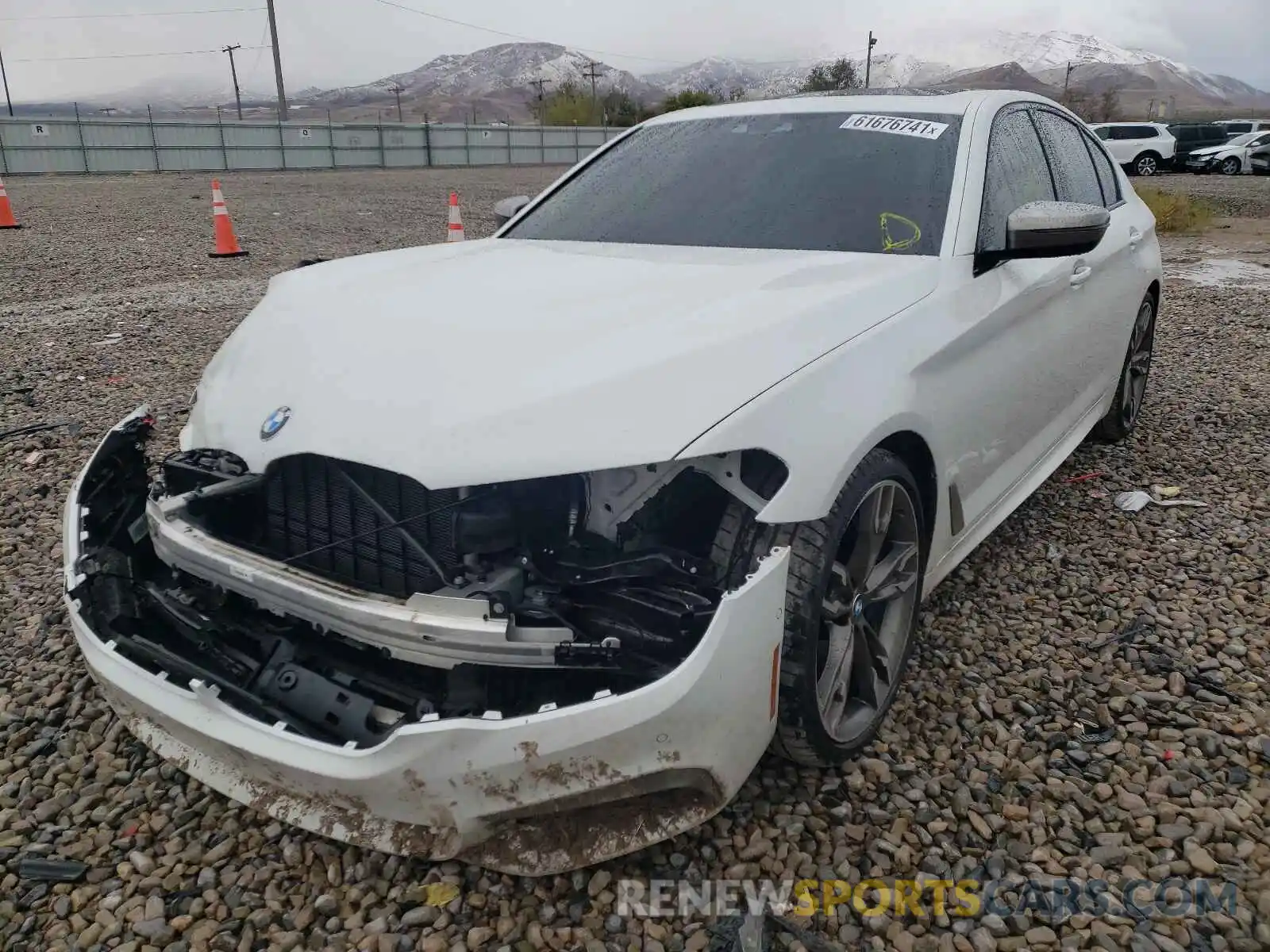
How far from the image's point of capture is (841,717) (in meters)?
2.28

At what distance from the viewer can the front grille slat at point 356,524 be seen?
1954mm

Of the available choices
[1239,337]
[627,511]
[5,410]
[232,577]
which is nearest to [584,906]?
[627,511]

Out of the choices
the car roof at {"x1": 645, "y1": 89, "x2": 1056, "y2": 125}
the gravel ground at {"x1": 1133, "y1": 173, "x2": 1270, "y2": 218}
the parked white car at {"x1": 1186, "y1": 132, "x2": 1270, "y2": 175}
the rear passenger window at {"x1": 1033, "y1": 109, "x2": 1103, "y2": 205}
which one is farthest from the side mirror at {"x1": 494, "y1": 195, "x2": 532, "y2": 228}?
the parked white car at {"x1": 1186, "y1": 132, "x2": 1270, "y2": 175}

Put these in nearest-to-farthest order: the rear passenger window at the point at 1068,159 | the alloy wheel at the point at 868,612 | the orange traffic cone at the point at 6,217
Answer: the alloy wheel at the point at 868,612
the rear passenger window at the point at 1068,159
the orange traffic cone at the point at 6,217

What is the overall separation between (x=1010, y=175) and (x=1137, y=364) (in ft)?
7.12

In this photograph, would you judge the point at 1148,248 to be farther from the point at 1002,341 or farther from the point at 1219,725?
the point at 1219,725

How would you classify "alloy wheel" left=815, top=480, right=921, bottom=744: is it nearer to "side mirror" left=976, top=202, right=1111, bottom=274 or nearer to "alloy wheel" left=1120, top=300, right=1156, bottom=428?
"side mirror" left=976, top=202, right=1111, bottom=274

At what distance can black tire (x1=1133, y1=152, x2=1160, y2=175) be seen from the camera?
28156 millimetres

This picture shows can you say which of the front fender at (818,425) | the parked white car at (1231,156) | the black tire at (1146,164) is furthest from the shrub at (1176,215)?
the parked white car at (1231,156)

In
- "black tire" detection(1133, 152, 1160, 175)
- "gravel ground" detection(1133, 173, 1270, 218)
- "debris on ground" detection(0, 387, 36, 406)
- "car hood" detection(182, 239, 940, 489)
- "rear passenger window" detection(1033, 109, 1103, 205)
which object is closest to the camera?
"car hood" detection(182, 239, 940, 489)

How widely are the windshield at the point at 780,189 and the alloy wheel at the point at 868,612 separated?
0.81m

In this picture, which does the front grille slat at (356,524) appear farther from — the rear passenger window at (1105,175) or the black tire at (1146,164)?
the black tire at (1146,164)

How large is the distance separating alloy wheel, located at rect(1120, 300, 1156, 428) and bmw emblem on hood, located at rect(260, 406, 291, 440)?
3.89 metres

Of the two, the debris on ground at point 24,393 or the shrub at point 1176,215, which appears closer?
the debris on ground at point 24,393
